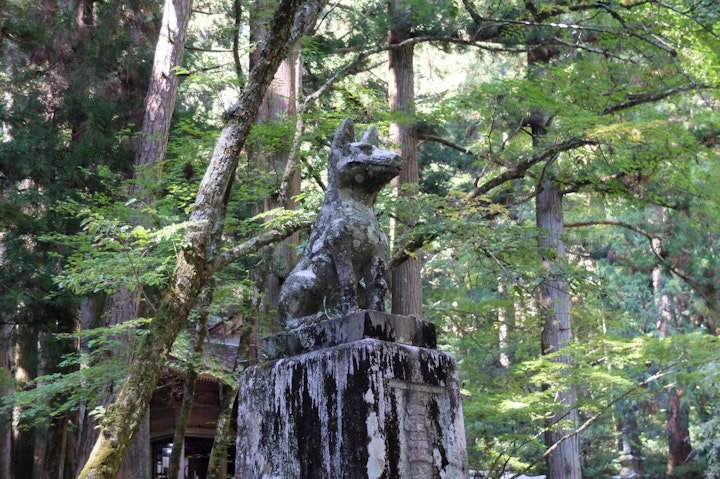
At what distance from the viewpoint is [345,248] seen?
13.6 ft

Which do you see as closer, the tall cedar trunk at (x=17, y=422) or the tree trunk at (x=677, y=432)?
the tall cedar trunk at (x=17, y=422)

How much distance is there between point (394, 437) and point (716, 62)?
7.32m

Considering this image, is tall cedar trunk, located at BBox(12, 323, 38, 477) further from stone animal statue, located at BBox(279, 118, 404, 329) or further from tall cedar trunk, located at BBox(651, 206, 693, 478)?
tall cedar trunk, located at BBox(651, 206, 693, 478)

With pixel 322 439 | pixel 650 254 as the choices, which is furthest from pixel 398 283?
pixel 650 254

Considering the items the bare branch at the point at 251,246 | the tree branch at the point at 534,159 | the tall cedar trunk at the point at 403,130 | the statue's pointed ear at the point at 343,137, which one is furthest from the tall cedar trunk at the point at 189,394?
the tree branch at the point at 534,159

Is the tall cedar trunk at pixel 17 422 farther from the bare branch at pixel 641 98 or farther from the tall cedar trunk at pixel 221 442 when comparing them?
the bare branch at pixel 641 98

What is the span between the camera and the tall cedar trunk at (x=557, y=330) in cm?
1026

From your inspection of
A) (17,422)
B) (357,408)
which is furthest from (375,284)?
(17,422)

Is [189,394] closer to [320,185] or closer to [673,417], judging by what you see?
[320,185]

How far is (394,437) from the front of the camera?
3590 millimetres

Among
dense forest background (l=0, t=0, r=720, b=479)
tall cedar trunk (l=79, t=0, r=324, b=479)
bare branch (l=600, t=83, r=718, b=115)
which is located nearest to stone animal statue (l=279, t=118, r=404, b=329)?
tall cedar trunk (l=79, t=0, r=324, b=479)

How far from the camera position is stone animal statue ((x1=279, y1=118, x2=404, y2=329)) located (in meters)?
4.20

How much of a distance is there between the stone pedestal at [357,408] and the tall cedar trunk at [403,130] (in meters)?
4.97

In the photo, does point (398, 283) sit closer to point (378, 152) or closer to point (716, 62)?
point (716, 62)
